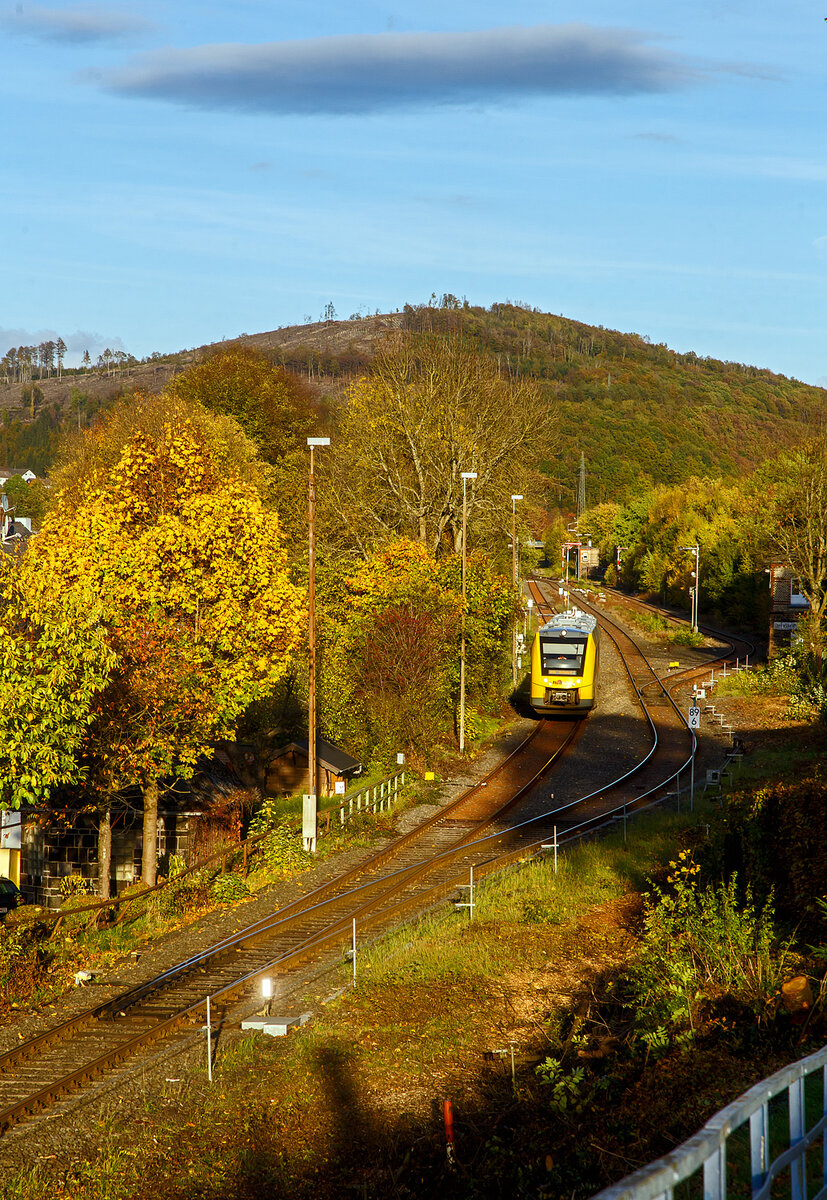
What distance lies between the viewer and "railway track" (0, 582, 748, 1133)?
47.5 feet

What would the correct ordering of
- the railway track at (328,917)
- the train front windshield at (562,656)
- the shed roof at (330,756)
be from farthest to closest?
the train front windshield at (562,656) < the shed roof at (330,756) < the railway track at (328,917)

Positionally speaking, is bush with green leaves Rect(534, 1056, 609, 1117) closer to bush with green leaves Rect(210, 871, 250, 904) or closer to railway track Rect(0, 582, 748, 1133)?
railway track Rect(0, 582, 748, 1133)

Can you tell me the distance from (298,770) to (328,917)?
17.1 m

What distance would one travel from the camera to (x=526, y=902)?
19984 mm

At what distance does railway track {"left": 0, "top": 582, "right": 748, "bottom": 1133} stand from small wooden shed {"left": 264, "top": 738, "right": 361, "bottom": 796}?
4491 mm

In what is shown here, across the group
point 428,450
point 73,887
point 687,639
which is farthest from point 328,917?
point 687,639

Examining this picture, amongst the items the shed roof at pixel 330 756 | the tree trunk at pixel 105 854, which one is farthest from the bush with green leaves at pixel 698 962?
the shed roof at pixel 330 756

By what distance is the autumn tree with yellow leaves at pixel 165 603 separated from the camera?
79.8 feet

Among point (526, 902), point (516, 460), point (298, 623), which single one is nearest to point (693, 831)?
point (526, 902)

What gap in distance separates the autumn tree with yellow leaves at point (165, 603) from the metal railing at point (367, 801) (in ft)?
12.6

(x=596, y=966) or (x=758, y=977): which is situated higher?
(x=758, y=977)

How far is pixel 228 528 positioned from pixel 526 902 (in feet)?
45.1

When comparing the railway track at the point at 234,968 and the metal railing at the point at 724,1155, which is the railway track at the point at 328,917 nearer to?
the railway track at the point at 234,968

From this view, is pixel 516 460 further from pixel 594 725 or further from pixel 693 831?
pixel 693 831
